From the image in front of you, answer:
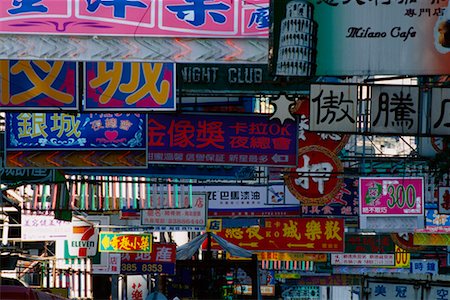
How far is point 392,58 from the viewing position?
13.3 m

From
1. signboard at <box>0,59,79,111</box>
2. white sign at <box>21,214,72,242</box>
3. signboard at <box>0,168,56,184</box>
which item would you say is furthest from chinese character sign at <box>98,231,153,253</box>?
signboard at <box>0,59,79,111</box>

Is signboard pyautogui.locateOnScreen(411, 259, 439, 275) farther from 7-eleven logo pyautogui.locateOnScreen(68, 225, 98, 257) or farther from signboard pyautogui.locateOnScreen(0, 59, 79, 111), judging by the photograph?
signboard pyautogui.locateOnScreen(0, 59, 79, 111)

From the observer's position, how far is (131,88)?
16406 millimetres

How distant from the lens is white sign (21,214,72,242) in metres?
28.6

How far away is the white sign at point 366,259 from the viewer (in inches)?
1567

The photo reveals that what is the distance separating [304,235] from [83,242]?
6409mm

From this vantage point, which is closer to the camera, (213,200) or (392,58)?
(392,58)

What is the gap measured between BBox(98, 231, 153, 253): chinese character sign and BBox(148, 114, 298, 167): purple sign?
1260cm

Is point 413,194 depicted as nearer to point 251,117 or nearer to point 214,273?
point 214,273

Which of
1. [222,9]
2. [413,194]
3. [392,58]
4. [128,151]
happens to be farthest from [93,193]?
[392,58]

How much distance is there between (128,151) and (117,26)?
5470 millimetres

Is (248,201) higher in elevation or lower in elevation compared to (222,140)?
lower

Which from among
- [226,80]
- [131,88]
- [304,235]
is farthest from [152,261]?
[131,88]

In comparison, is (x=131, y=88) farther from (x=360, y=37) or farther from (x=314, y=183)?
(x=314, y=183)
